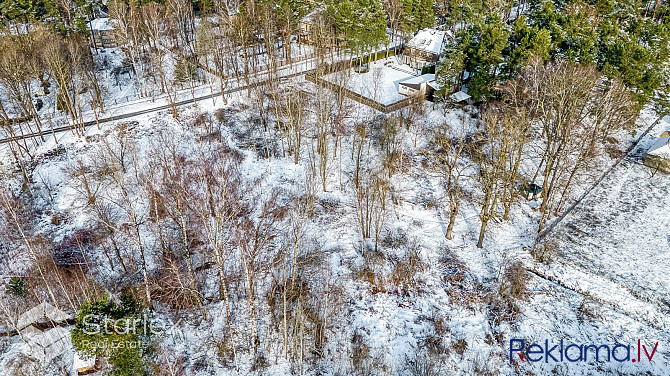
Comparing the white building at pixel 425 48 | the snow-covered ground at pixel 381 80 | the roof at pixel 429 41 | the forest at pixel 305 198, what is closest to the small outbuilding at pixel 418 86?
the snow-covered ground at pixel 381 80

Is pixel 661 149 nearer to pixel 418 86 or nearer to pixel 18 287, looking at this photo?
pixel 418 86

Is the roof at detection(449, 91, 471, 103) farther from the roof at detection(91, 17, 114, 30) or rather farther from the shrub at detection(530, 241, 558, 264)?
the roof at detection(91, 17, 114, 30)

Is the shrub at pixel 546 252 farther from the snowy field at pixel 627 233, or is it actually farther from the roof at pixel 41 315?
the roof at pixel 41 315

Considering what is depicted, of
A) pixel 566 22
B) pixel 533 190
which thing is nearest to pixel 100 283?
pixel 533 190

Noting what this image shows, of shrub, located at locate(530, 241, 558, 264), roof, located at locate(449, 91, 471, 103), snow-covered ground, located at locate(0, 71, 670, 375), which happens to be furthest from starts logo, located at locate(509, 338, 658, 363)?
roof, located at locate(449, 91, 471, 103)

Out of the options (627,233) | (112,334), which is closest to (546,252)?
(627,233)

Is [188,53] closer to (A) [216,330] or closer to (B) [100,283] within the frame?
(B) [100,283]
